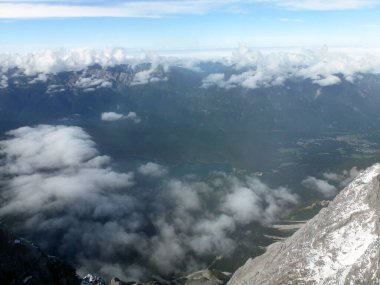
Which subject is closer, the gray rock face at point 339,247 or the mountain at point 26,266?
the mountain at point 26,266

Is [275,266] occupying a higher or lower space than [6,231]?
lower

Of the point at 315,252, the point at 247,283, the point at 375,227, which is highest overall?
the point at 375,227

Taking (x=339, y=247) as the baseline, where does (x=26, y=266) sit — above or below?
above

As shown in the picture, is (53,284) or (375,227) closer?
(53,284)

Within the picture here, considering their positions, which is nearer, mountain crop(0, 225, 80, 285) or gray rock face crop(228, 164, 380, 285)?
mountain crop(0, 225, 80, 285)

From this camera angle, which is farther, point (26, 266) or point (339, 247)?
point (339, 247)

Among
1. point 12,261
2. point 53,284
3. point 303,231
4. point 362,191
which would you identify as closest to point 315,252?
point 303,231

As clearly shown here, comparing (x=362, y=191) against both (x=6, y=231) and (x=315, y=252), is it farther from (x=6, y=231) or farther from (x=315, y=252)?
(x=6, y=231)

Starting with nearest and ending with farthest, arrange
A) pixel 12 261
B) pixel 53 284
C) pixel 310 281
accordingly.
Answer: pixel 12 261, pixel 53 284, pixel 310 281
